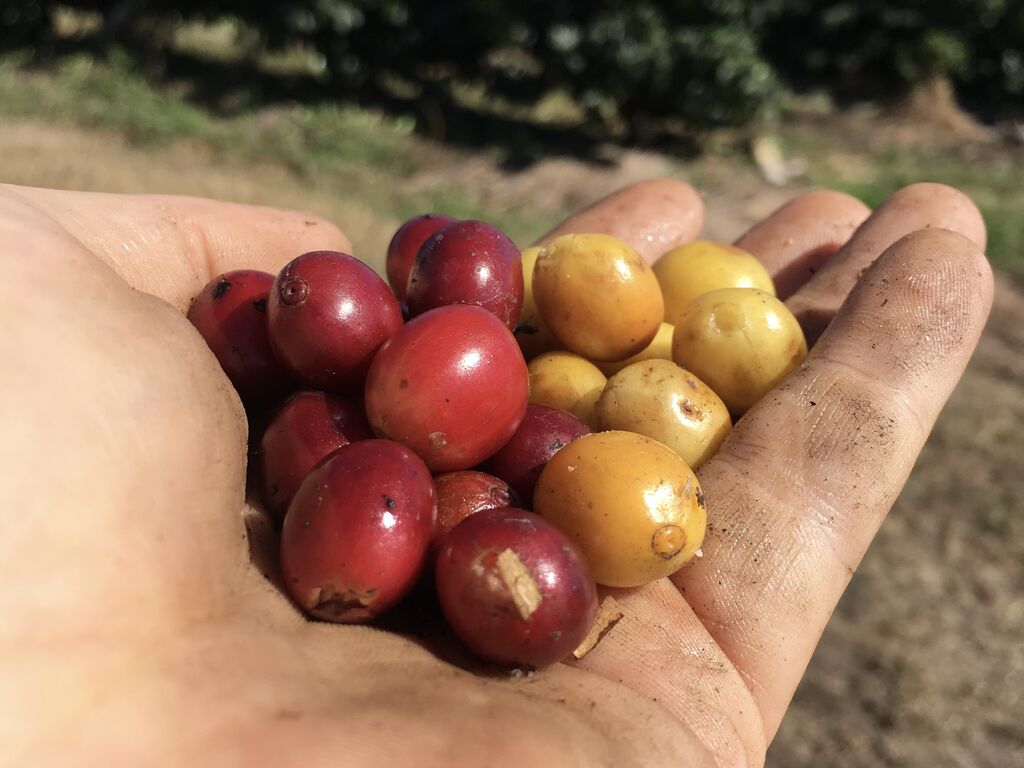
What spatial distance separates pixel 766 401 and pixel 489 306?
1.15 m

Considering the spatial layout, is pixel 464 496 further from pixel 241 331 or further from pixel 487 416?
pixel 241 331

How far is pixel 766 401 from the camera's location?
3.52 meters

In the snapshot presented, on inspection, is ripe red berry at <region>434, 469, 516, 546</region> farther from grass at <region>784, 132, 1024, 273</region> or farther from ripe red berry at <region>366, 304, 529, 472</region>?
grass at <region>784, 132, 1024, 273</region>

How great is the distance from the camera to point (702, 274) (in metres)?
4.05

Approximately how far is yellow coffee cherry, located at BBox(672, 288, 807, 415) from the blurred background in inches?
85.6

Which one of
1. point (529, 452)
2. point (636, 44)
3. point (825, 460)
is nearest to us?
point (529, 452)

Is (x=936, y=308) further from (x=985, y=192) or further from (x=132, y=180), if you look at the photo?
(x=985, y=192)

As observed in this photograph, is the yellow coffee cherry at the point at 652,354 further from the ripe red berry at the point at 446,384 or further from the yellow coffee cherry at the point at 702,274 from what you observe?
the ripe red berry at the point at 446,384

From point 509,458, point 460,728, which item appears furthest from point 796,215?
point 460,728

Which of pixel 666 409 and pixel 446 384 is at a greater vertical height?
pixel 446 384

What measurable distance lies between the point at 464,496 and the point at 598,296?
1053mm

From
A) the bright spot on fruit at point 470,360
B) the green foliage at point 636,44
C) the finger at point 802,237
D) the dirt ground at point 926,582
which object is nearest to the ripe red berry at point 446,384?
the bright spot on fruit at point 470,360

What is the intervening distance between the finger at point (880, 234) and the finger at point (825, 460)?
483 millimetres

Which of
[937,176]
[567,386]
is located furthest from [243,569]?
[937,176]
